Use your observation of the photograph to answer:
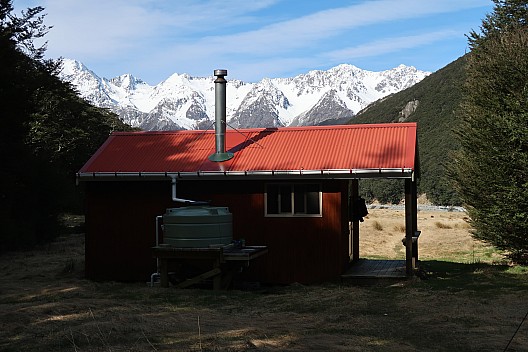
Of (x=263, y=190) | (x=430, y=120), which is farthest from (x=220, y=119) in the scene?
(x=430, y=120)

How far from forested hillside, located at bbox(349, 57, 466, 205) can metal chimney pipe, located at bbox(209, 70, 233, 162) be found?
32.9 m

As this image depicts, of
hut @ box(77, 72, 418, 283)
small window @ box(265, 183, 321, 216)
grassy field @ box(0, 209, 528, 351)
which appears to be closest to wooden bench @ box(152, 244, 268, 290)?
grassy field @ box(0, 209, 528, 351)

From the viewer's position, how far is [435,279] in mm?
15461

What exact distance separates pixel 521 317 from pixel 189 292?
684 cm

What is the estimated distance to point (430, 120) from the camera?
107 metres

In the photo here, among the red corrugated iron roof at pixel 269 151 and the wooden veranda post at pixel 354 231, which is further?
the wooden veranda post at pixel 354 231

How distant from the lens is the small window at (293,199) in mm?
14859

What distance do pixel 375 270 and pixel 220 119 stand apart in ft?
18.4

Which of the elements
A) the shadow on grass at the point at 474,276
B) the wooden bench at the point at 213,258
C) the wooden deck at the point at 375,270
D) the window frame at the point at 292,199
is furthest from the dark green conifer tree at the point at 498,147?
the wooden bench at the point at 213,258

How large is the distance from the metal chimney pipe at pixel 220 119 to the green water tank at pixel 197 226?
211 centimetres

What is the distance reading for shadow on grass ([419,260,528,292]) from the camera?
46.9ft

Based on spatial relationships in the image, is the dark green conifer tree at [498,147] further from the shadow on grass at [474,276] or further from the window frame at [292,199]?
the window frame at [292,199]

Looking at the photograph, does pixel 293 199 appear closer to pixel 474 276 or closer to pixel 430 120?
pixel 474 276

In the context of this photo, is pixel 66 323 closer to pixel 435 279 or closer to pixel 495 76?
pixel 435 279
